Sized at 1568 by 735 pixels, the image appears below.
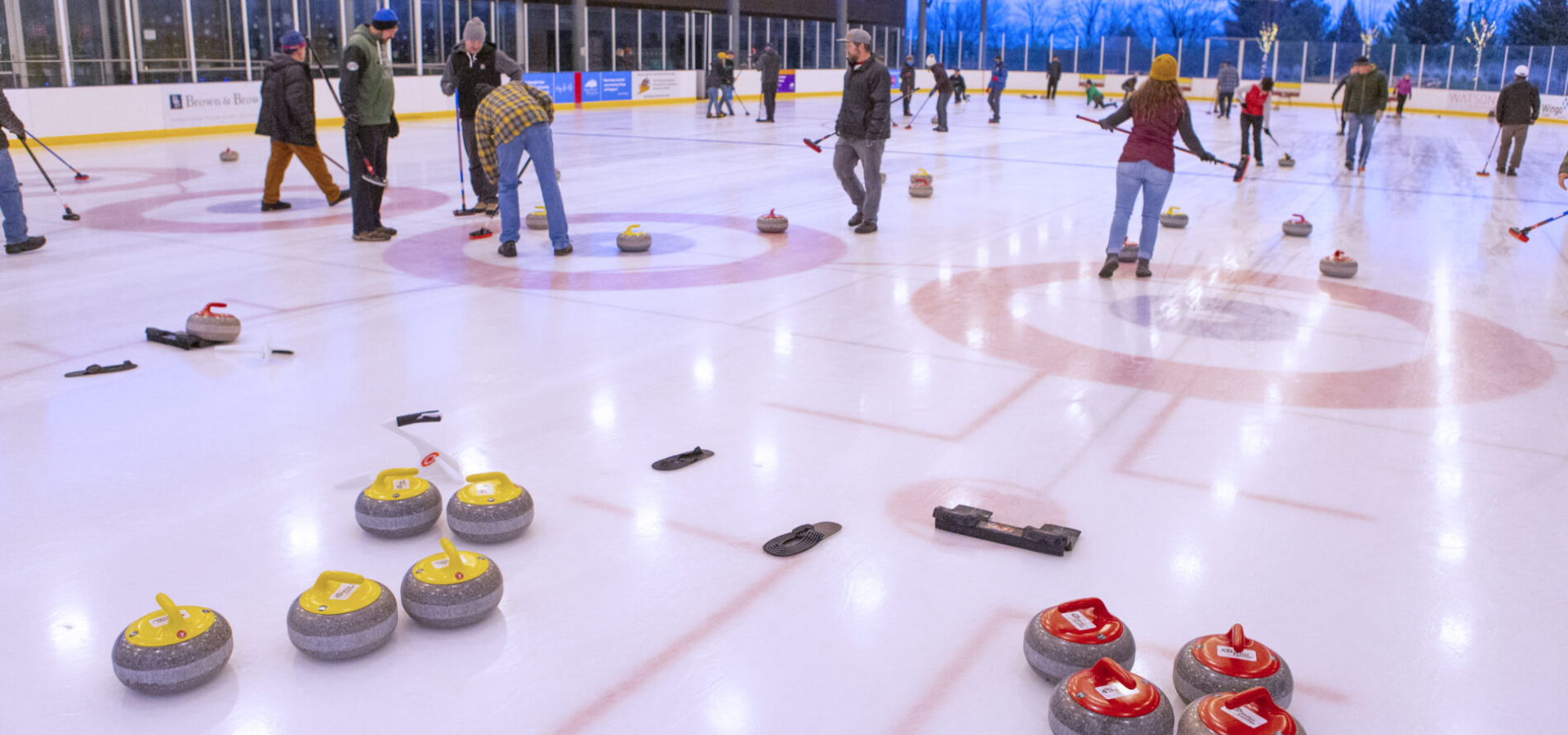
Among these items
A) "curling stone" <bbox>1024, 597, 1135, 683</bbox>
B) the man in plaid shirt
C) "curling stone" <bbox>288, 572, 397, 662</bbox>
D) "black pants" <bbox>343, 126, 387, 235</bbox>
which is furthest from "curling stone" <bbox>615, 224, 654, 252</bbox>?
"curling stone" <bbox>1024, 597, 1135, 683</bbox>

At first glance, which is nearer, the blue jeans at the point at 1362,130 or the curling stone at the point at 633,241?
the curling stone at the point at 633,241

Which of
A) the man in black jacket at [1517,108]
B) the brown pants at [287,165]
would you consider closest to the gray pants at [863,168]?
the brown pants at [287,165]

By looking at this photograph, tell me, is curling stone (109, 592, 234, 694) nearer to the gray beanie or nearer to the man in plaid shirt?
the man in plaid shirt

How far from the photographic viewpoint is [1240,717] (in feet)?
7.61

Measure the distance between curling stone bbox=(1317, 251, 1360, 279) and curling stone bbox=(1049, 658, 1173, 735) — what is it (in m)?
6.23

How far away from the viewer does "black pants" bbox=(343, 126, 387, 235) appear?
862 cm

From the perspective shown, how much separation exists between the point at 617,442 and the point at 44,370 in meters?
2.92

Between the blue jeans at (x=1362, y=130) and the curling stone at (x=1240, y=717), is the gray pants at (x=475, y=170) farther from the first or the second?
the blue jeans at (x=1362, y=130)

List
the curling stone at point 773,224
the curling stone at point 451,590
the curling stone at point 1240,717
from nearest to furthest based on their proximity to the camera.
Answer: the curling stone at point 1240,717 < the curling stone at point 451,590 < the curling stone at point 773,224

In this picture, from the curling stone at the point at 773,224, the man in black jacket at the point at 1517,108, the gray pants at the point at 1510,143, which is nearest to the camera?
the curling stone at the point at 773,224

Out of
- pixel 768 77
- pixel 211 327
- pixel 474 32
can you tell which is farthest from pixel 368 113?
pixel 768 77

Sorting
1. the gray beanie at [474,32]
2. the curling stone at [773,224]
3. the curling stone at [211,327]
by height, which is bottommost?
the curling stone at [211,327]

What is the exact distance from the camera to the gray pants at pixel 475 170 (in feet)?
32.7

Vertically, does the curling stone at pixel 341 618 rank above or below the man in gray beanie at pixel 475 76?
below
